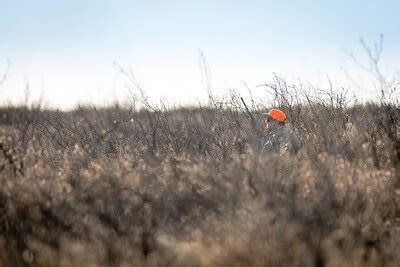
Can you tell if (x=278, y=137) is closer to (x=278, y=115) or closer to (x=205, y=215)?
(x=278, y=115)

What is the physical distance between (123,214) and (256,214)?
1.02 meters

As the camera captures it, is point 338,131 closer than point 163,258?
No

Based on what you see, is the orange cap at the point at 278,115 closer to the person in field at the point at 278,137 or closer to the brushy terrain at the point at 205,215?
the person in field at the point at 278,137

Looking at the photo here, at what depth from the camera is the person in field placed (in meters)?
6.47

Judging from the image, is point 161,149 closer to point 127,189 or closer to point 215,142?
point 215,142

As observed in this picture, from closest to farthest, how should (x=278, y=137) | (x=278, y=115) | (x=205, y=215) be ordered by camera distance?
(x=205, y=215) < (x=278, y=137) < (x=278, y=115)

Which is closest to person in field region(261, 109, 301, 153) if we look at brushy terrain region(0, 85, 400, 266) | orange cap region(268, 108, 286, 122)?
orange cap region(268, 108, 286, 122)

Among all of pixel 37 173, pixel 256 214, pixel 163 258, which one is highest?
pixel 37 173

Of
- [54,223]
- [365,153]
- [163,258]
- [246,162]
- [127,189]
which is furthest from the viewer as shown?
[365,153]

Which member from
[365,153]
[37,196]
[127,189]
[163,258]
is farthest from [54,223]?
[365,153]

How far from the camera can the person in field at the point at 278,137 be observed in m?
6.47

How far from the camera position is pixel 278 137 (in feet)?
22.8

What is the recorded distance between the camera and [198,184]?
4.18 m

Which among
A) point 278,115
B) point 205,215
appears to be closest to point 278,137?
point 278,115
